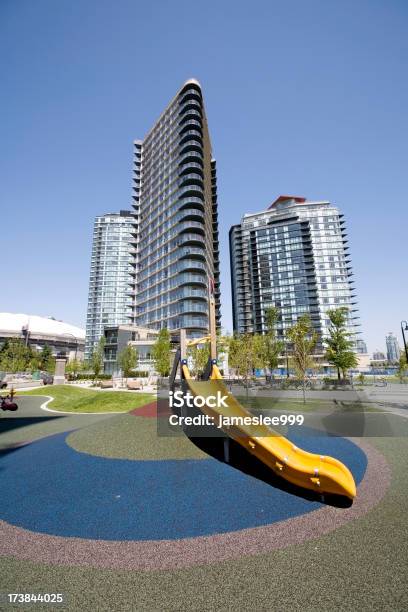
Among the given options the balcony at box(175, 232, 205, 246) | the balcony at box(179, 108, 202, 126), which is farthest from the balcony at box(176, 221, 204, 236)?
the balcony at box(179, 108, 202, 126)

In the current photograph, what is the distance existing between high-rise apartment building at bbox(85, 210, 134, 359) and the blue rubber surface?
443ft

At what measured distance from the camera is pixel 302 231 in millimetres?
130875

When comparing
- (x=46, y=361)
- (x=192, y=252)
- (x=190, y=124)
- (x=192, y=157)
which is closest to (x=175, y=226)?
(x=192, y=252)

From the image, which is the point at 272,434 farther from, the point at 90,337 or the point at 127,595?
the point at 90,337

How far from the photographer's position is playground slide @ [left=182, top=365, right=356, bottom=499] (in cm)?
603

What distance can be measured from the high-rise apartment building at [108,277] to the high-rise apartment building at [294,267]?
203 feet

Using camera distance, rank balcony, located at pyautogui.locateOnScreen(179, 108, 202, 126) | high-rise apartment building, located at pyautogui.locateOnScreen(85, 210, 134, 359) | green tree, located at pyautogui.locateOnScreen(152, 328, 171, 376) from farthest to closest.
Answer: high-rise apartment building, located at pyautogui.locateOnScreen(85, 210, 134, 359) < balcony, located at pyautogui.locateOnScreen(179, 108, 202, 126) < green tree, located at pyautogui.locateOnScreen(152, 328, 171, 376)

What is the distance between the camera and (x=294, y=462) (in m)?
6.55

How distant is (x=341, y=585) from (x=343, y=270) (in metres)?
138

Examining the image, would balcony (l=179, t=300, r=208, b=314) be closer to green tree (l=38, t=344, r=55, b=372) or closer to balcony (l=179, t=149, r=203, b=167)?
balcony (l=179, t=149, r=203, b=167)

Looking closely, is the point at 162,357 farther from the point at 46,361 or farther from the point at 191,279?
the point at 46,361

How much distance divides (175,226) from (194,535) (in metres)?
74.4

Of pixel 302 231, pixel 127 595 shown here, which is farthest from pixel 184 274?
pixel 302 231

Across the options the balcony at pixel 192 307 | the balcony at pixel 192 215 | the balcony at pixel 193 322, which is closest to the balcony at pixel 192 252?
the balcony at pixel 192 215
